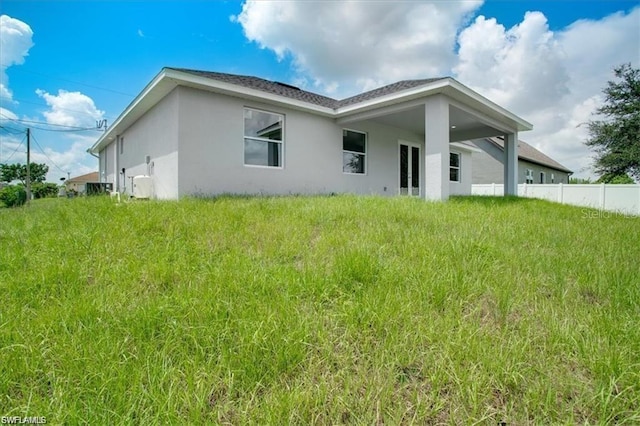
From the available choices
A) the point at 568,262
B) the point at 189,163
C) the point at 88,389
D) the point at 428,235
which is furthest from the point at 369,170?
the point at 88,389

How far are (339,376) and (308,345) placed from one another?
0.90ft

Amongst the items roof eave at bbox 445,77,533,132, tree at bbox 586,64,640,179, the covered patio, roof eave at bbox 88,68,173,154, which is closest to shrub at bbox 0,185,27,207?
roof eave at bbox 88,68,173,154

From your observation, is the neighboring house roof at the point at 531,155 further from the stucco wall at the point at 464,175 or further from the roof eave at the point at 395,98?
the roof eave at the point at 395,98

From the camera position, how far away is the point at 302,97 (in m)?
9.38

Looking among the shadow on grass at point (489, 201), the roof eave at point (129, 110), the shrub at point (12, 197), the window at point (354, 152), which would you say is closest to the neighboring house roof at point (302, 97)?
the roof eave at point (129, 110)

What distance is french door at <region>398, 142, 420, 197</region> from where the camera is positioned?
12.6m

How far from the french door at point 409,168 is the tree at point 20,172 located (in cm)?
4470

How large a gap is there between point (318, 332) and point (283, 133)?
7.92 metres

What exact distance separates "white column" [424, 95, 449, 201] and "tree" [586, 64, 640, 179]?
15.5 metres

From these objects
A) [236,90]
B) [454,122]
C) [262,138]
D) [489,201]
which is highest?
[454,122]

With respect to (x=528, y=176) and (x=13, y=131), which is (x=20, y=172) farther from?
(x=528, y=176)

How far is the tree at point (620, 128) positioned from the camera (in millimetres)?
15680

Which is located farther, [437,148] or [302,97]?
[302,97]

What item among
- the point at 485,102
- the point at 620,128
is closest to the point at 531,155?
the point at 620,128
